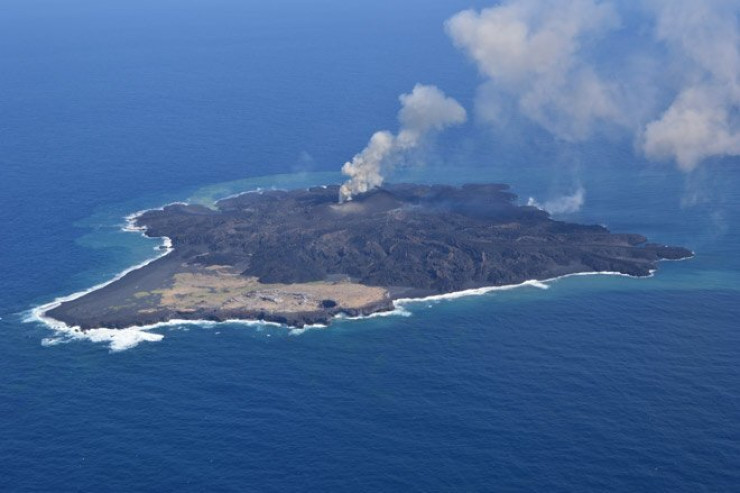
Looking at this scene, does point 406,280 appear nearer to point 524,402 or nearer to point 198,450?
point 524,402

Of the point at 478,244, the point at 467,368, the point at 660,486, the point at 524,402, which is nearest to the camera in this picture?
the point at 660,486

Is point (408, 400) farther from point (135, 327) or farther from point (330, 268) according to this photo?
point (330, 268)

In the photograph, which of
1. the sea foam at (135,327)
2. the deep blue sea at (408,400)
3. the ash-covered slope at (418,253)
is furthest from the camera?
the ash-covered slope at (418,253)

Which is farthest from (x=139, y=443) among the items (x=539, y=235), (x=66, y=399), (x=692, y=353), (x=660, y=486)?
(x=539, y=235)

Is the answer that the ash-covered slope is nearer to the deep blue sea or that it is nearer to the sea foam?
the sea foam

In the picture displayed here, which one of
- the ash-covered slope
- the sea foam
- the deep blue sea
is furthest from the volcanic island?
the deep blue sea

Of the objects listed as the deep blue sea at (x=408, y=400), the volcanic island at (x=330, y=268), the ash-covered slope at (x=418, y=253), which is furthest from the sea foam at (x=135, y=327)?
the ash-covered slope at (x=418, y=253)

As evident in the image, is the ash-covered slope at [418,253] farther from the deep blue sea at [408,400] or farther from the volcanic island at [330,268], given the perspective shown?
the deep blue sea at [408,400]

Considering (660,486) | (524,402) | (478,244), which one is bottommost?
(660,486)
